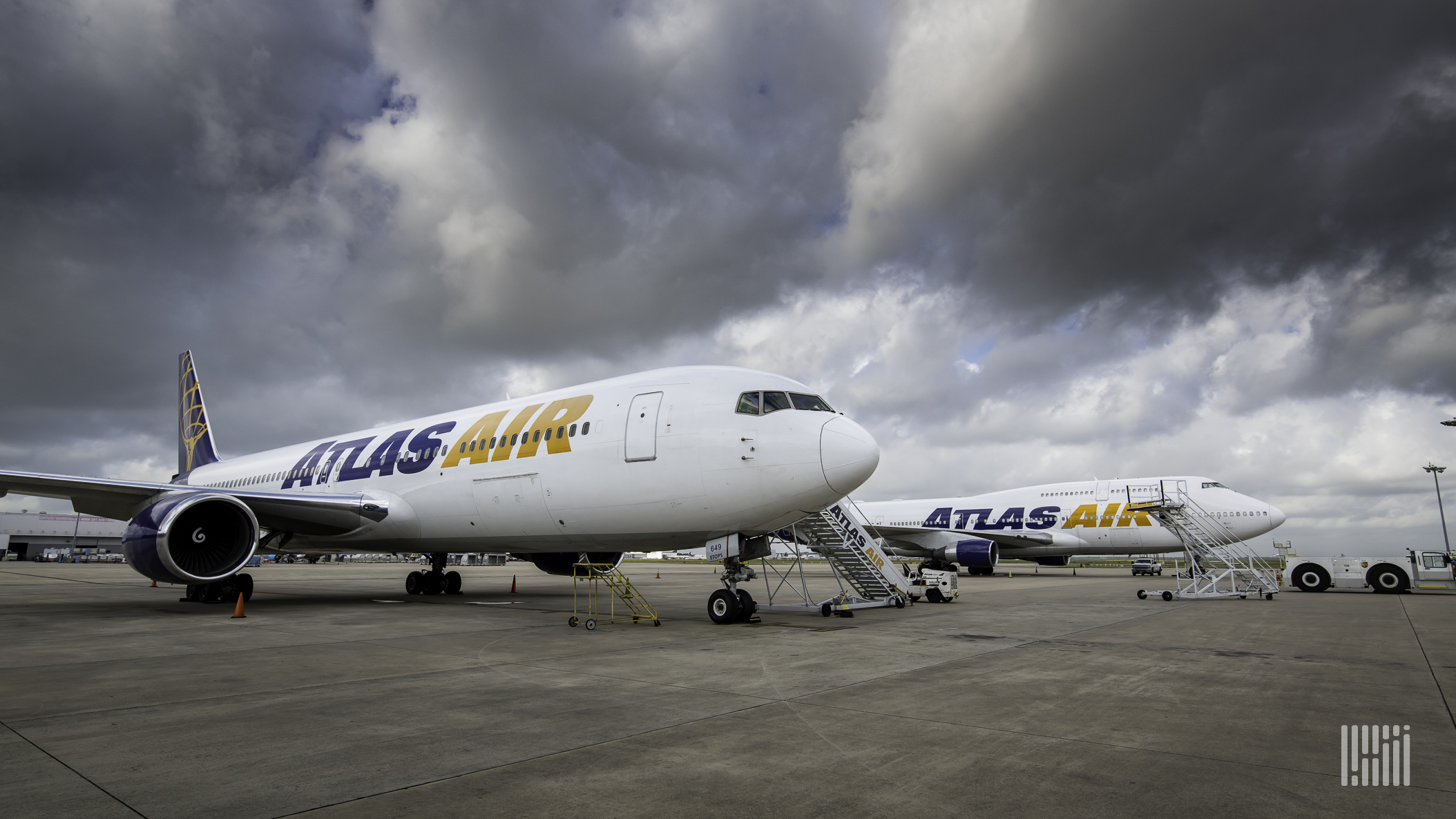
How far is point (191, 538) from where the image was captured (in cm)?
1334

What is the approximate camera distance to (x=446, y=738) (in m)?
4.57

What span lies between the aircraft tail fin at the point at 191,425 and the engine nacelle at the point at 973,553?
2857 centimetres

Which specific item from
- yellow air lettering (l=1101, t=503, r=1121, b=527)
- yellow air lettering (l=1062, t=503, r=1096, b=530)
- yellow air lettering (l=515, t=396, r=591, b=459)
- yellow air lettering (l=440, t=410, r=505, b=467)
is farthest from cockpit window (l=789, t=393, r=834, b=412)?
yellow air lettering (l=1062, t=503, r=1096, b=530)

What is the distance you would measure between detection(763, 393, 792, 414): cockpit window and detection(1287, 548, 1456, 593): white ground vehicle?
896 inches

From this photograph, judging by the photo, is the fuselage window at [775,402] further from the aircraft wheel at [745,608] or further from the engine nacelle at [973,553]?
the engine nacelle at [973,553]

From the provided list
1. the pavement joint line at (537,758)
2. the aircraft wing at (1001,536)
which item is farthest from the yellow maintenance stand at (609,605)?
the aircraft wing at (1001,536)

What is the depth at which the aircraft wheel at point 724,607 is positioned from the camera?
1155cm

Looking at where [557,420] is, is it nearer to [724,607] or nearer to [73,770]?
[724,607]

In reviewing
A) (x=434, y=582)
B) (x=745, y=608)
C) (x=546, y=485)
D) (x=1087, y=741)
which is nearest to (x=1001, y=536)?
(x=434, y=582)

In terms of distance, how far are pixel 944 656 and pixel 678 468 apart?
15.6 ft

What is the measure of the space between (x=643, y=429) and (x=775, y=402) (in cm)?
220

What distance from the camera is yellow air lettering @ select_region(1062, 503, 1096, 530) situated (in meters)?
31.4

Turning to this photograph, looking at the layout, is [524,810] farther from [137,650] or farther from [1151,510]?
[1151,510]


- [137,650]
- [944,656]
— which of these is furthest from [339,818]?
[137,650]
